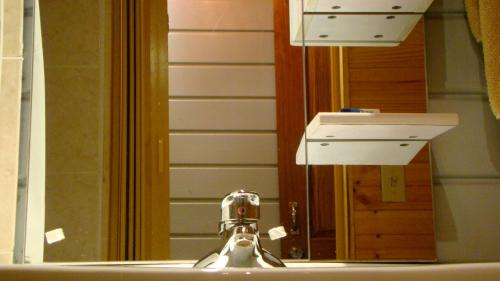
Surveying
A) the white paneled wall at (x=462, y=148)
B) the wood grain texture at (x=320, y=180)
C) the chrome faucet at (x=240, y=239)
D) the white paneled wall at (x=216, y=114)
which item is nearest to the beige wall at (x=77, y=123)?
the white paneled wall at (x=216, y=114)

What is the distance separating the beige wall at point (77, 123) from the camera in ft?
3.33

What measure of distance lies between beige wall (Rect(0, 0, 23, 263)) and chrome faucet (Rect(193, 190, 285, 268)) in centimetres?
36

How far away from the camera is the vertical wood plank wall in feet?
3.36

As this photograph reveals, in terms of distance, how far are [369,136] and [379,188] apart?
0.32ft

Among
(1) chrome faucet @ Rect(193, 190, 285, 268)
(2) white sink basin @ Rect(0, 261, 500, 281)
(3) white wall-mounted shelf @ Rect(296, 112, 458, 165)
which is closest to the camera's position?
(2) white sink basin @ Rect(0, 261, 500, 281)

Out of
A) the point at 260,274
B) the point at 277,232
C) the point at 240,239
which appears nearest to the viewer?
the point at 260,274

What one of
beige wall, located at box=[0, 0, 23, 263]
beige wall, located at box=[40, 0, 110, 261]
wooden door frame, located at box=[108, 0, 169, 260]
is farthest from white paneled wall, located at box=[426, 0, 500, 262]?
beige wall, located at box=[0, 0, 23, 263]

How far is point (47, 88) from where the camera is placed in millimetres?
1054

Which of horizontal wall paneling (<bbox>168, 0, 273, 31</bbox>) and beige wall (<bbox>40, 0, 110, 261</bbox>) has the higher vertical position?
horizontal wall paneling (<bbox>168, 0, 273, 31</bbox>)

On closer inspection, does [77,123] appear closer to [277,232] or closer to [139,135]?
[139,135]

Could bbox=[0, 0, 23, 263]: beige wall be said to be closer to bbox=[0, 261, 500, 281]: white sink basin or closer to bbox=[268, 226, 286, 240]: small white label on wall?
bbox=[268, 226, 286, 240]: small white label on wall

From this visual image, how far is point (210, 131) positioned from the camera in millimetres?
1045

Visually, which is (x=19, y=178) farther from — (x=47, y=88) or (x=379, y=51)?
(x=379, y=51)

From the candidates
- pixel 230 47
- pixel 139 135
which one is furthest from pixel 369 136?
pixel 139 135
